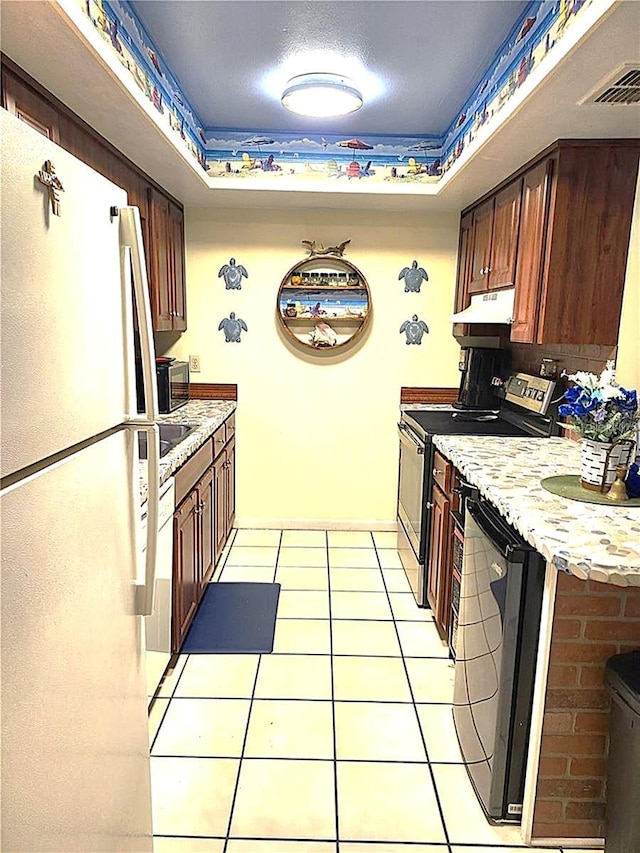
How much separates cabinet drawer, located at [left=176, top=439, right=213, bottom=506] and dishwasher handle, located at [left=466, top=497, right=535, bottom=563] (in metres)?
1.19

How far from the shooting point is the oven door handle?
320cm

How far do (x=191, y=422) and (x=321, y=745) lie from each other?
5.84ft

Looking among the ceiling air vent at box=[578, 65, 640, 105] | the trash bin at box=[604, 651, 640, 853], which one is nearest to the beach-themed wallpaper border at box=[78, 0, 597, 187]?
the ceiling air vent at box=[578, 65, 640, 105]

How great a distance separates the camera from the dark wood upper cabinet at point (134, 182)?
182cm

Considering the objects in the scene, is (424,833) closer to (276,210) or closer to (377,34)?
(377,34)

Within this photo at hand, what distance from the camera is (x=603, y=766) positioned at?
1.69 meters

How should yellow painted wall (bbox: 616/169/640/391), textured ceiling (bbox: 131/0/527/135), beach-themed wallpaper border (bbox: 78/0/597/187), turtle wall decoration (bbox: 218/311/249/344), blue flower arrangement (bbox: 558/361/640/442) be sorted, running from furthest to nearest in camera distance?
1. turtle wall decoration (bbox: 218/311/249/344)
2. yellow painted wall (bbox: 616/169/640/391)
3. textured ceiling (bbox: 131/0/527/135)
4. beach-themed wallpaper border (bbox: 78/0/597/187)
5. blue flower arrangement (bbox: 558/361/640/442)

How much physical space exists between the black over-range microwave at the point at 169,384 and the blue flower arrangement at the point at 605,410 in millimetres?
2170

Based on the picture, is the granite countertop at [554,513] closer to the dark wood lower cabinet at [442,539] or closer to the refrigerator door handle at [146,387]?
the dark wood lower cabinet at [442,539]

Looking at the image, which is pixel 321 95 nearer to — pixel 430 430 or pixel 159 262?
pixel 159 262

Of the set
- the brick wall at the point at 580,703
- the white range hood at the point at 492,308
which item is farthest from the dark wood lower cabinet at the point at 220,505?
the brick wall at the point at 580,703

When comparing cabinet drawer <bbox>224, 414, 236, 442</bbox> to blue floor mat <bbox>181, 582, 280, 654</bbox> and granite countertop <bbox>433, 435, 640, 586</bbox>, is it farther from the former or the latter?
granite countertop <bbox>433, 435, 640, 586</bbox>

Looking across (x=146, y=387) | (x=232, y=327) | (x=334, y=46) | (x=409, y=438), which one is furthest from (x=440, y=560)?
(x=334, y=46)

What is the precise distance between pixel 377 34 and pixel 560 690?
2.44m
